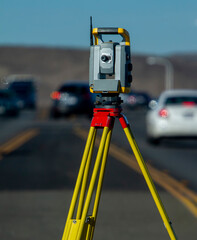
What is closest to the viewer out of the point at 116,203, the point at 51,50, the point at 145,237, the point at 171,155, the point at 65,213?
the point at 145,237

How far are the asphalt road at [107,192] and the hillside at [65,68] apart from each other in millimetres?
140017

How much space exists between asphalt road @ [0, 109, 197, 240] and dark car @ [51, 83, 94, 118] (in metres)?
16.6

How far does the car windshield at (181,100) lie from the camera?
1966 cm

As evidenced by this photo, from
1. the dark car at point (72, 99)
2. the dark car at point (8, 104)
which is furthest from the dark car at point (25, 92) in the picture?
the dark car at point (72, 99)

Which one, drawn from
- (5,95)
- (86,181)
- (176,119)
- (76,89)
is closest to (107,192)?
(86,181)

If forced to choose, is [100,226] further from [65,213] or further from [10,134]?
[10,134]

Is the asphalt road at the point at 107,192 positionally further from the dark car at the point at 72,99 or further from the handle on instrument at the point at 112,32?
the dark car at the point at 72,99

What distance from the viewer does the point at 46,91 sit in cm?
15650

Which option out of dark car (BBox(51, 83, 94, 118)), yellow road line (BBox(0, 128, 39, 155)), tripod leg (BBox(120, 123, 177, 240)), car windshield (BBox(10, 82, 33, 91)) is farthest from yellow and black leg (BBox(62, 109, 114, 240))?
car windshield (BBox(10, 82, 33, 91))

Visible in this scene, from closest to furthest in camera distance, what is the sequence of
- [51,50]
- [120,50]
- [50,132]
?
[120,50] → [50,132] → [51,50]

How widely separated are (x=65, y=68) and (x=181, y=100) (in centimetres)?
16170

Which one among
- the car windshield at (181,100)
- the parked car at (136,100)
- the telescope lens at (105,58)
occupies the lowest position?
the parked car at (136,100)

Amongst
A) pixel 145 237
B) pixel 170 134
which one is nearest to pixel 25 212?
pixel 145 237

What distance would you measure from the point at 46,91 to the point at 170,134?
138007 millimetres
